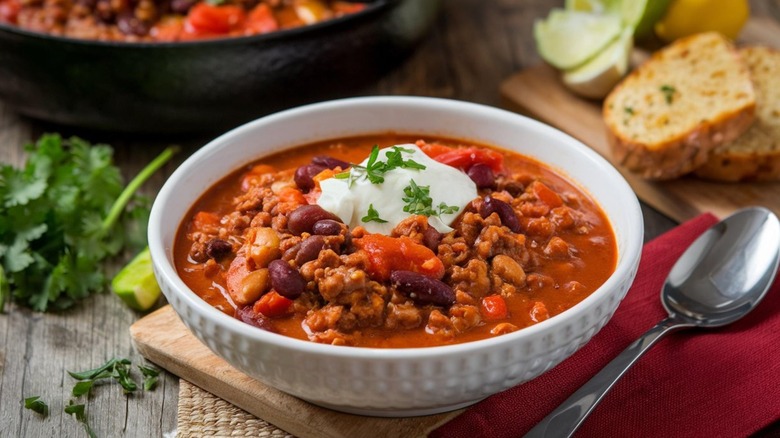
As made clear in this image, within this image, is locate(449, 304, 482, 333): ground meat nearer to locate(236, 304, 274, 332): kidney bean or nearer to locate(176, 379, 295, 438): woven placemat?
locate(236, 304, 274, 332): kidney bean

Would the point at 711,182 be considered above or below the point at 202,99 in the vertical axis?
below

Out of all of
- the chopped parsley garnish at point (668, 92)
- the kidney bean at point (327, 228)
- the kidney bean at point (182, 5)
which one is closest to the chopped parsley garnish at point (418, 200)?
the kidney bean at point (327, 228)

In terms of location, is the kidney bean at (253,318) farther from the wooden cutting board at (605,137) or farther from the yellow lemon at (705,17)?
the yellow lemon at (705,17)

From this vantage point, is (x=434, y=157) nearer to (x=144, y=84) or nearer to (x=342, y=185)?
(x=342, y=185)

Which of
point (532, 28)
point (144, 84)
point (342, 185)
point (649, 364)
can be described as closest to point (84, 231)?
point (144, 84)

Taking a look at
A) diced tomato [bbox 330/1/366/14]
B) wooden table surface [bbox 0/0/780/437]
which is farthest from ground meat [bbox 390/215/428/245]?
diced tomato [bbox 330/1/366/14]
